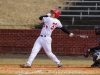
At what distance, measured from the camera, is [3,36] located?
1873cm

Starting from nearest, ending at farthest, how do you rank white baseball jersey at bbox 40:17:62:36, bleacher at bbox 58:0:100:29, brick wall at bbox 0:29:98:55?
white baseball jersey at bbox 40:17:62:36
brick wall at bbox 0:29:98:55
bleacher at bbox 58:0:100:29

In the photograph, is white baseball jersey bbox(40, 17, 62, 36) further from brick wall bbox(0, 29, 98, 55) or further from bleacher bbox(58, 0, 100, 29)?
bleacher bbox(58, 0, 100, 29)

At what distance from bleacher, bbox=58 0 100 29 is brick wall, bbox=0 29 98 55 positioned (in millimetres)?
2114

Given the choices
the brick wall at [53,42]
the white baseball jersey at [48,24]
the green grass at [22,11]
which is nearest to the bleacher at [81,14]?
the green grass at [22,11]

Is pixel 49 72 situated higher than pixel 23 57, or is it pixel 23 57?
pixel 49 72

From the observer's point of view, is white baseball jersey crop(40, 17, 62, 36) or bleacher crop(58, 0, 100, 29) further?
bleacher crop(58, 0, 100, 29)

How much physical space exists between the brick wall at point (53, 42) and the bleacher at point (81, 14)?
2.11 meters

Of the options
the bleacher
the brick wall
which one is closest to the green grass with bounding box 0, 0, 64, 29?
the bleacher

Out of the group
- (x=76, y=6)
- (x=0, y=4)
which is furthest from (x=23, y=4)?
(x=76, y=6)

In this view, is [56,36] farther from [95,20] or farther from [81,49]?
[95,20]

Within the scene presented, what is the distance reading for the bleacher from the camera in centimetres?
2114

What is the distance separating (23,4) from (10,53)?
301 inches

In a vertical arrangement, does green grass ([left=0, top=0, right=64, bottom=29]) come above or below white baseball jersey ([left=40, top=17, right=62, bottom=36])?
below

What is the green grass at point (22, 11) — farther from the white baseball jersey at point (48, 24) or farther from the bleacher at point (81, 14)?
the white baseball jersey at point (48, 24)
